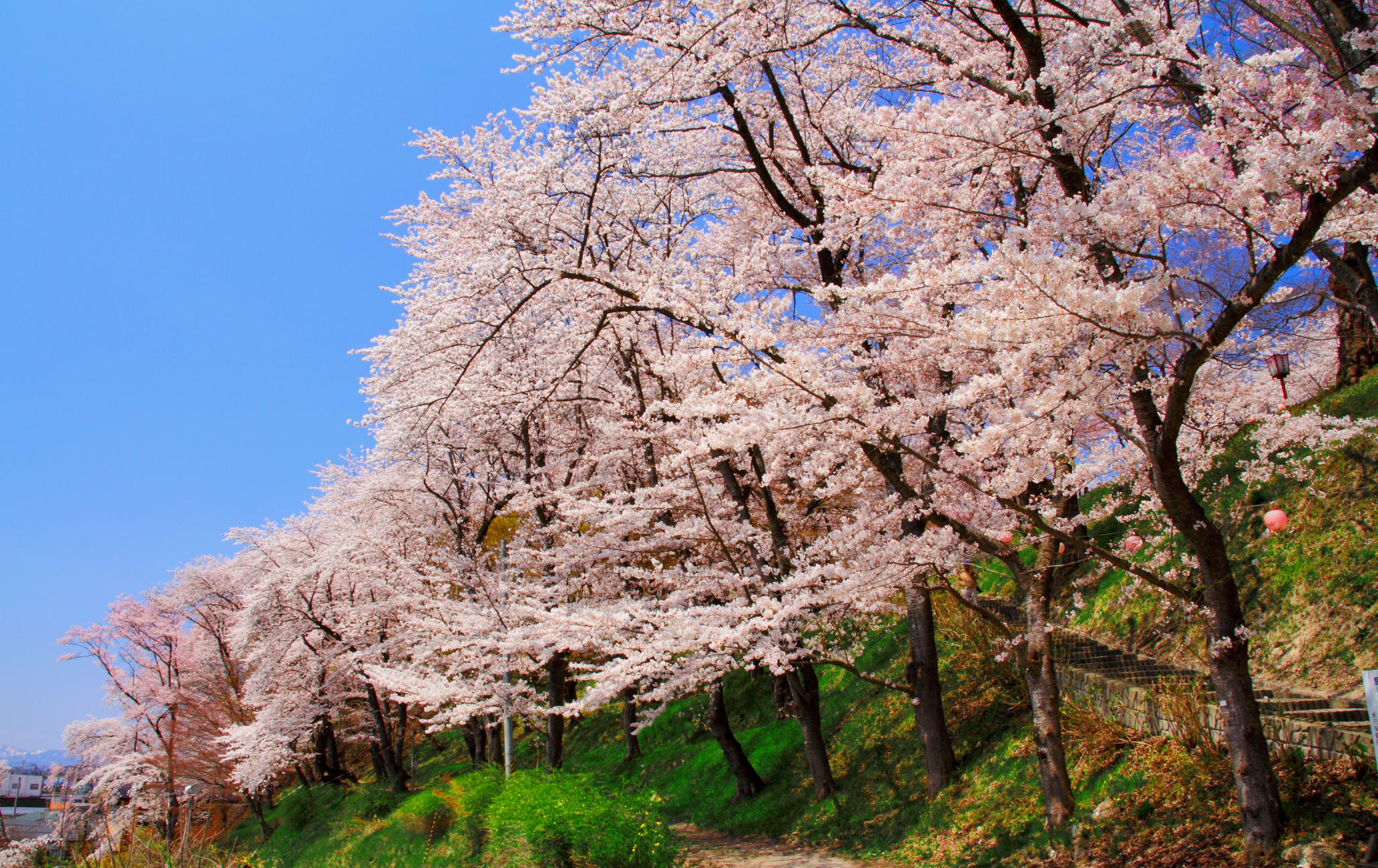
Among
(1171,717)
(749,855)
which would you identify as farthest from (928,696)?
(749,855)

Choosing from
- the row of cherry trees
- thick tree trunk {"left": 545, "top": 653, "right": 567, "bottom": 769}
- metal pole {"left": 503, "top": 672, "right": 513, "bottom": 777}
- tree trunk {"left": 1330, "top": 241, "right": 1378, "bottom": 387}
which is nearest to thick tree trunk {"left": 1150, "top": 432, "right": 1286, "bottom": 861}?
the row of cherry trees

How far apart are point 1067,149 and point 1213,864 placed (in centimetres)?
509

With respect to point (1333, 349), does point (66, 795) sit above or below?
below

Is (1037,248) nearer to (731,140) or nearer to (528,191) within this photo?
(731,140)

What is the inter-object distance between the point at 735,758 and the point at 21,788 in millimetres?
61766

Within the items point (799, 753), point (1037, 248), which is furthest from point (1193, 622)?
point (799, 753)

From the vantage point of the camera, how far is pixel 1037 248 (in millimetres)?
6266

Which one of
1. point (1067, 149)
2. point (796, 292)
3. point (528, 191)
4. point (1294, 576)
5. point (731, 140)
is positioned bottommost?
point (1294, 576)

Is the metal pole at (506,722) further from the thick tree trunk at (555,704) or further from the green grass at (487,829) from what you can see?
the thick tree trunk at (555,704)

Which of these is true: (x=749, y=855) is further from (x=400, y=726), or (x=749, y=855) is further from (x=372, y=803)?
(x=400, y=726)

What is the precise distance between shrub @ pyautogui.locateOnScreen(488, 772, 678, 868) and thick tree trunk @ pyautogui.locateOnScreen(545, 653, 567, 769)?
18.3 ft

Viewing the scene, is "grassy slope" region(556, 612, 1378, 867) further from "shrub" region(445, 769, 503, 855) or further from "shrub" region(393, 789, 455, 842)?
"shrub" region(393, 789, 455, 842)

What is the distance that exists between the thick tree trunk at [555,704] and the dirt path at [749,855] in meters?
3.92

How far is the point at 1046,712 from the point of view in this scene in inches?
257
